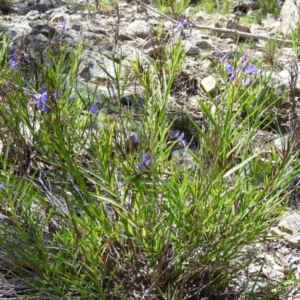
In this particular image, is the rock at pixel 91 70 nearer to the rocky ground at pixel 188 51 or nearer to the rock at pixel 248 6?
the rocky ground at pixel 188 51

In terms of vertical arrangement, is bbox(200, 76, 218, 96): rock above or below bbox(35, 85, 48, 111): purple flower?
below

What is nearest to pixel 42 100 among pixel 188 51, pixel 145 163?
pixel 145 163

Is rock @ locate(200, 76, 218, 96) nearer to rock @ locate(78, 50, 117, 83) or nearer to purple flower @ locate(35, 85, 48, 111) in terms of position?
rock @ locate(78, 50, 117, 83)

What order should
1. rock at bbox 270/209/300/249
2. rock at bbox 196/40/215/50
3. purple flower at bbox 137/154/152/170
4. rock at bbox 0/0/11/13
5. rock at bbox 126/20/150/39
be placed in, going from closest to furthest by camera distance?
1. purple flower at bbox 137/154/152/170
2. rock at bbox 270/209/300/249
3. rock at bbox 196/40/215/50
4. rock at bbox 126/20/150/39
5. rock at bbox 0/0/11/13

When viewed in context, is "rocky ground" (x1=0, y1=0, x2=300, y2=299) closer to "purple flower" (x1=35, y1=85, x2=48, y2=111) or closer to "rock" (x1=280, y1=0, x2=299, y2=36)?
"rock" (x1=280, y1=0, x2=299, y2=36)

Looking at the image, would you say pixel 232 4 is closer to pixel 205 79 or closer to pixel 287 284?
pixel 205 79

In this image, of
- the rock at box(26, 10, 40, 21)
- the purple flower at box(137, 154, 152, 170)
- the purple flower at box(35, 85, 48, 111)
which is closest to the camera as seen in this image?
the purple flower at box(35, 85, 48, 111)

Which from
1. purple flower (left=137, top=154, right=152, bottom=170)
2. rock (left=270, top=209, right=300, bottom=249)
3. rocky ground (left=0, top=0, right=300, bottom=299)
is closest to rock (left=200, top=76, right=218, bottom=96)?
rocky ground (left=0, top=0, right=300, bottom=299)

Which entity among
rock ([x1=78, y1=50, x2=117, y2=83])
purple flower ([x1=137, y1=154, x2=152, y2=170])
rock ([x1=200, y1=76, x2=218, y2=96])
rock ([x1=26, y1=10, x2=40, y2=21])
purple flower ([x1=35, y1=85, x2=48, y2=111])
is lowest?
rock ([x1=26, y1=10, x2=40, y2=21])

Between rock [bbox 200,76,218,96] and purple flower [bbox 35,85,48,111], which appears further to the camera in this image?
rock [bbox 200,76,218,96]
